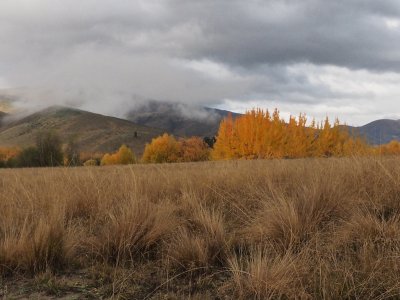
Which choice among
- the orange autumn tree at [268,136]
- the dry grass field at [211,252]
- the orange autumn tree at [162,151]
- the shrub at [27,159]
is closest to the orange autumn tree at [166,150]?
the orange autumn tree at [162,151]

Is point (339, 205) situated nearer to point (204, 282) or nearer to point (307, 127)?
point (204, 282)

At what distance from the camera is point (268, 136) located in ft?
119

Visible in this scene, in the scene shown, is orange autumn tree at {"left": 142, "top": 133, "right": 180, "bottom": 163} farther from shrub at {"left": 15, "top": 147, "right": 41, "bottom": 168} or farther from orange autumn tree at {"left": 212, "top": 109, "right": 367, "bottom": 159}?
orange autumn tree at {"left": 212, "top": 109, "right": 367, "bottom": 159}

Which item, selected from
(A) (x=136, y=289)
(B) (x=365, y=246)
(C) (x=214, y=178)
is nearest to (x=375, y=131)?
(C) (x=214, y=178)

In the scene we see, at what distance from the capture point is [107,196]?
502cm

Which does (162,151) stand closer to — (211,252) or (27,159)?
(27,159)

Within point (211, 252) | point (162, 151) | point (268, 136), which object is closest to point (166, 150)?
point (162, 151)

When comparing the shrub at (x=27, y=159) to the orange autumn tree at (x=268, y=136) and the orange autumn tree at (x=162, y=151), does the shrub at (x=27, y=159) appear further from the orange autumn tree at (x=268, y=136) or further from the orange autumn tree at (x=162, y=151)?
the orange autumn tree at (x=268, y=136)

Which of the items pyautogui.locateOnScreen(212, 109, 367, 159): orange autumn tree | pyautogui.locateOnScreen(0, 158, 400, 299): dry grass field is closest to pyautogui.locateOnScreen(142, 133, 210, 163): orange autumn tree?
pyautogui.locateOnScreen(212, 109, 367, 159): orange autumn tree

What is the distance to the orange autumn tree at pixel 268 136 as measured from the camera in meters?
35.8

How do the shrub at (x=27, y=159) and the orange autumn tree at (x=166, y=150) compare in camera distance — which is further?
the orange autumn tree at (x=166, y=150)

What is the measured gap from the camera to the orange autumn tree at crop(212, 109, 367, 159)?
35844 mm

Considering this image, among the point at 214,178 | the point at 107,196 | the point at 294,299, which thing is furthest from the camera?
the point at 214,178

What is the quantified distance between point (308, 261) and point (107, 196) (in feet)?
10.1
